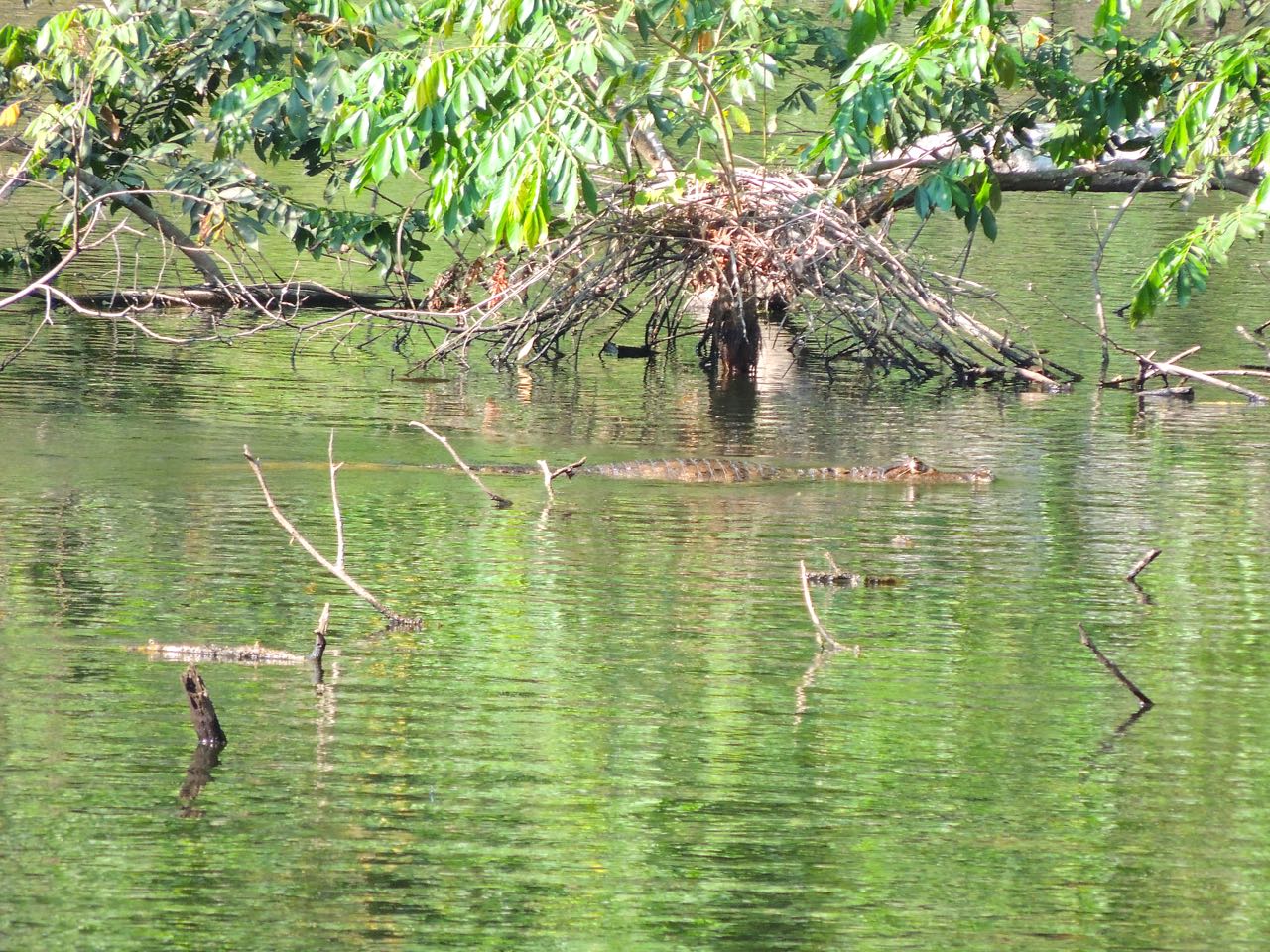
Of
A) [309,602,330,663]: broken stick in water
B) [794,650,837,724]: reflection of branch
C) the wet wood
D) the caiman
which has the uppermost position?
the wet wood

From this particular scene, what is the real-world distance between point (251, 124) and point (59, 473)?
3.62m

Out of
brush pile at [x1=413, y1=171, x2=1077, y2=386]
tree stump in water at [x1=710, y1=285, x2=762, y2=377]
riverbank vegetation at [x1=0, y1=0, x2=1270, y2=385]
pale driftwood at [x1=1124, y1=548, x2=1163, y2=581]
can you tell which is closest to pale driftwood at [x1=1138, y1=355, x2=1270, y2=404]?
riverbank vegetation at [x1=0, y1=0, x2=1270, y2=385]

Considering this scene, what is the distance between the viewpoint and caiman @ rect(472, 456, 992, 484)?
42.4 feet

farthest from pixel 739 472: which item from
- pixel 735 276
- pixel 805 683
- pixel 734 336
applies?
pixel 805 683

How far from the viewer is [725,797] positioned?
6.33 metres

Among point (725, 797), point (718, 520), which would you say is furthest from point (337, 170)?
point (725, 797)

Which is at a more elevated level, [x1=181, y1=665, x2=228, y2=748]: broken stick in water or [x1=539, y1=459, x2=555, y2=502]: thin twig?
[x1=539, y1=459, x2=555, y2=502]: thin twig

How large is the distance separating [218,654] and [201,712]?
1.34m

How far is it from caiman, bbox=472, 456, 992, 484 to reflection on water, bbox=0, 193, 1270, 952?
0.74ft

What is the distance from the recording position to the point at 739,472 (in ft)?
42.8

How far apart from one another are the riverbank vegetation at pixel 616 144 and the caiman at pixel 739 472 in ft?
5.67

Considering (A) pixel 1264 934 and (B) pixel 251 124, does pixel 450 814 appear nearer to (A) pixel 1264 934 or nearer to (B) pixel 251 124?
(A) pixel 1264 934

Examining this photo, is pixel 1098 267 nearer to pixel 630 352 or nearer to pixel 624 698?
pixel 630 352

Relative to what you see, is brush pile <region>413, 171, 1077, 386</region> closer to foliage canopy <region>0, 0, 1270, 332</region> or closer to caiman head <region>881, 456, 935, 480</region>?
foliage canopy <region>0, 0, 1270, 332</region>
